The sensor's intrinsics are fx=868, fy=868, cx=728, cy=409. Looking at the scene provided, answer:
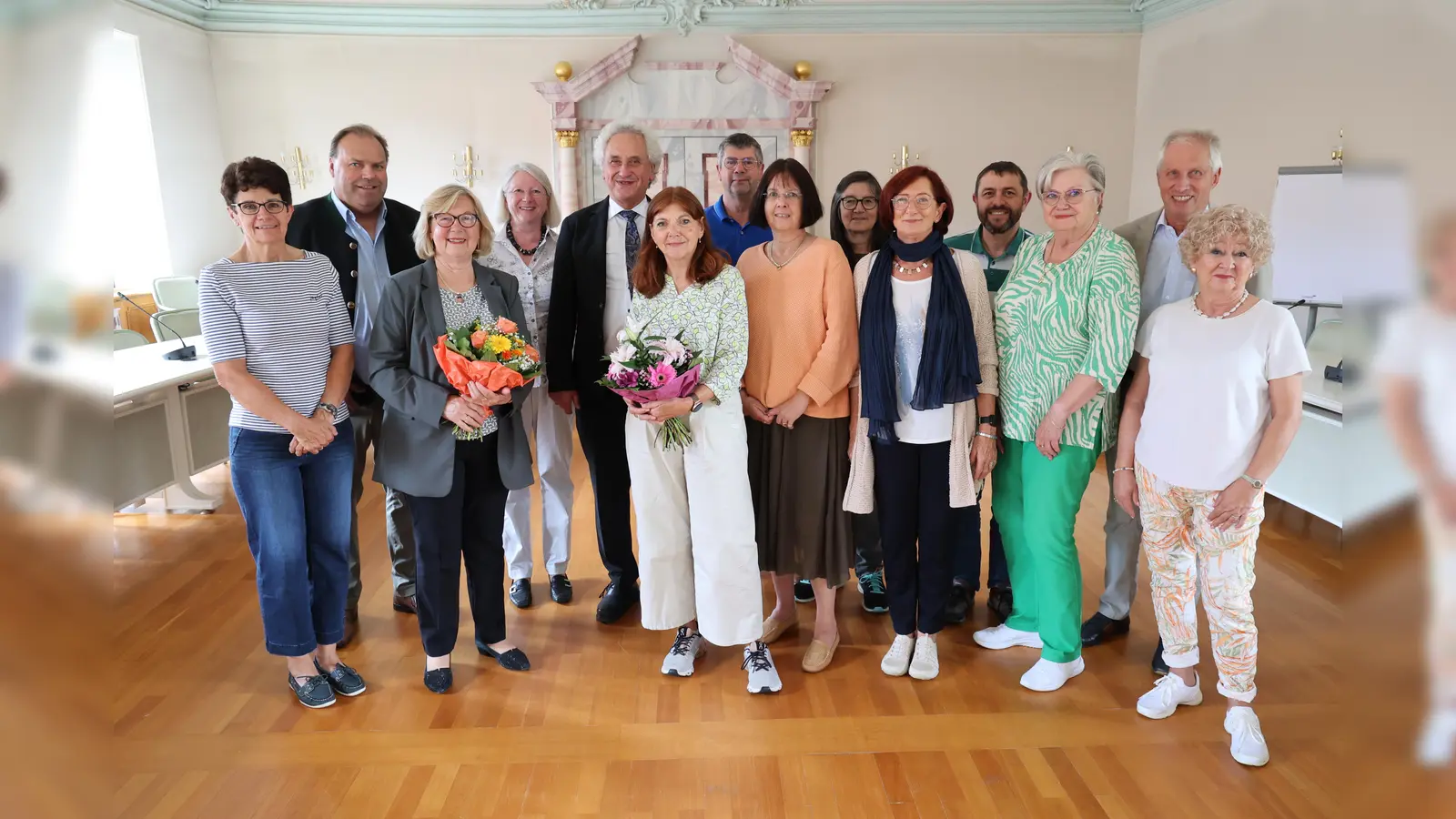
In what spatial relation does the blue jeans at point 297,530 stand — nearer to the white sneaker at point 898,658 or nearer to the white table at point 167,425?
the white table at point 167,425

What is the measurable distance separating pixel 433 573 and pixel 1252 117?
6163mm

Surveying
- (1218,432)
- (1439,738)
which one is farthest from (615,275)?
(1439,738)

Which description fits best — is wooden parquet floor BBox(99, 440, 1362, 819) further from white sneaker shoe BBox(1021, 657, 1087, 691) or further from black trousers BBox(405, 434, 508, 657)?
black trousers BBox(405, 434, 508, 657)

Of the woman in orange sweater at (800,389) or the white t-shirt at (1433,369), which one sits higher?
the white t-shirt at (1433,369)

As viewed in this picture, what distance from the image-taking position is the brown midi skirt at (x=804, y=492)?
2.76 meters

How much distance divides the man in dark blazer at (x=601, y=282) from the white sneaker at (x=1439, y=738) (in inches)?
108

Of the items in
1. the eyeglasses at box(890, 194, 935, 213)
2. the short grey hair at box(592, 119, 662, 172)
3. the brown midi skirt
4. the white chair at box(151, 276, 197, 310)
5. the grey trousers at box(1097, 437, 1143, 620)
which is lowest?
the grey trousers at box(1097, 437, 1143, 620)

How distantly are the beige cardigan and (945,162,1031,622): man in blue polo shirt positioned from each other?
→ 1.18 feet

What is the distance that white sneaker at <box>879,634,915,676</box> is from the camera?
2.82 meters

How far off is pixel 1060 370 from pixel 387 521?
8.09 ft

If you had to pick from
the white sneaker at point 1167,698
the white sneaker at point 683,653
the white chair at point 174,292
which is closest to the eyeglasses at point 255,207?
the white sneaker at point 683,653

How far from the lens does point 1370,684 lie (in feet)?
1.20

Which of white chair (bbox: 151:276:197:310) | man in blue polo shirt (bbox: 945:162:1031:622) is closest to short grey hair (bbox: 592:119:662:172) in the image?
man in blue polo shirt (bbox: 945:162:1031:622)

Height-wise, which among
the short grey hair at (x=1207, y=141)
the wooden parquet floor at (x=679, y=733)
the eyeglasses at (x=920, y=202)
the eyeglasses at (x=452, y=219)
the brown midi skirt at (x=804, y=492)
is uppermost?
the short grey hair at (x=1207, y=141)
